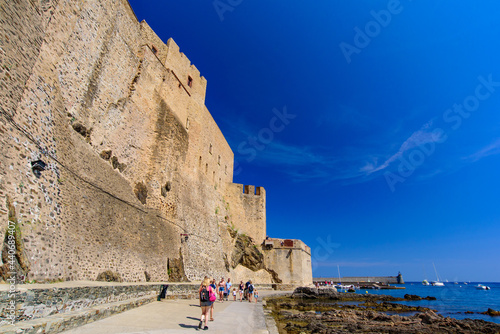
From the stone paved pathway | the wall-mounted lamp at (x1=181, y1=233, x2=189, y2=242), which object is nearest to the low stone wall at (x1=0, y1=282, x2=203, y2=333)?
the stone paved pathway

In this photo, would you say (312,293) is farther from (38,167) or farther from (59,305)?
(38,167)

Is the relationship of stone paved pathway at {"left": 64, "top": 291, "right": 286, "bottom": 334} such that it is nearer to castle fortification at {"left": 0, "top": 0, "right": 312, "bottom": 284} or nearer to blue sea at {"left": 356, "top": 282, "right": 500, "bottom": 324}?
castle fortification at {"left": 0, "top": 0, "right": 312, "bottom": 284}

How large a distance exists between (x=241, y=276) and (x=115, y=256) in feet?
52.4

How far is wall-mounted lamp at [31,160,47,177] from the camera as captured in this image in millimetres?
6285

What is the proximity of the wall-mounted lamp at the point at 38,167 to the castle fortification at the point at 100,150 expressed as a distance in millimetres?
25

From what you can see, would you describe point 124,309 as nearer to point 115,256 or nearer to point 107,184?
point 115,256

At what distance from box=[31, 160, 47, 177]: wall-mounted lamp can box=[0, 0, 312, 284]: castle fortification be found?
2cm

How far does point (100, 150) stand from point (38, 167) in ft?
14.3

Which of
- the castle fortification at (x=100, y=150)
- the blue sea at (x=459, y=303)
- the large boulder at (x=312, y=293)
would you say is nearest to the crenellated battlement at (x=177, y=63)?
the castle fortification at (x=100, y=150)

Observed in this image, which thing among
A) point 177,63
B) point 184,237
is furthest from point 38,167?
point 177,63

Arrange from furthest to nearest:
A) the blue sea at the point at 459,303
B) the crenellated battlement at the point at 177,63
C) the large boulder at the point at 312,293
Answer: the large boulder at the point at 312,293, the blue sea at the point at 459,303, the crenellated battlement at the point at 177,63

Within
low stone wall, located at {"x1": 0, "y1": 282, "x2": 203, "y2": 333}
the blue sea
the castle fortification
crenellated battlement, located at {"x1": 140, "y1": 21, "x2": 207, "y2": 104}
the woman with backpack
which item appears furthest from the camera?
the blue sea

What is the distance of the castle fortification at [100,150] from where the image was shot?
6.16 meters

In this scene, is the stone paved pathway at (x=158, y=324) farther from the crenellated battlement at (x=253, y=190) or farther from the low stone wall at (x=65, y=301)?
the crenellated battlement at (x=253, y=190)
